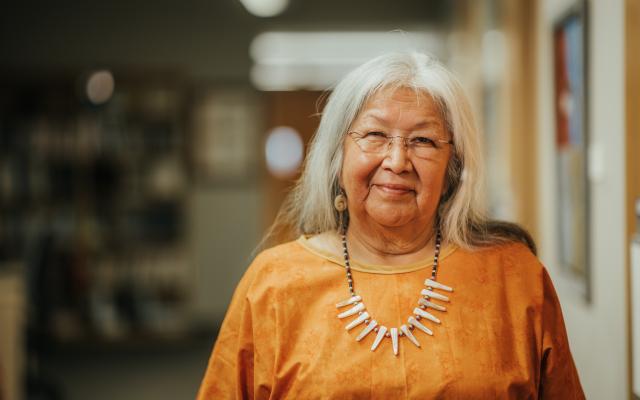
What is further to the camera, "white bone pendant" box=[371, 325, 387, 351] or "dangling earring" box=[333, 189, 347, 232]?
"dangling earring" box=[333, 189, 347, 232]

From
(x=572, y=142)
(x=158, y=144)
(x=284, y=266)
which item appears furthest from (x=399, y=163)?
(x=158, y=144)

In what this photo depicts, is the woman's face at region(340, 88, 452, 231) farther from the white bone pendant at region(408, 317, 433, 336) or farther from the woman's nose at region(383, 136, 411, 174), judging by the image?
the white bone pendant at region(408, 317, 433, 336)

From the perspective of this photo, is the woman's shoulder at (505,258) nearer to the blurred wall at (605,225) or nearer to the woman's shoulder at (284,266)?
the woman's shoulder at (284,266)

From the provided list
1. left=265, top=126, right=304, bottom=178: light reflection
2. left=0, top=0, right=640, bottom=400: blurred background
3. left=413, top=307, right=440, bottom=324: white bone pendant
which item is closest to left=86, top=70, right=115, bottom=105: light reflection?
left=0, top=0, right=640, bottom=400: blurred background

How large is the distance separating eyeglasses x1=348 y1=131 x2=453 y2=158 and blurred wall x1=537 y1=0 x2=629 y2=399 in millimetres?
707

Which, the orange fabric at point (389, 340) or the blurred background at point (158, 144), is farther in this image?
the blurred background at point (158, 144)

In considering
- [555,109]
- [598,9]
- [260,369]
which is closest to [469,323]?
[260,369]

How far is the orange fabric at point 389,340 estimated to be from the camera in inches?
51.9

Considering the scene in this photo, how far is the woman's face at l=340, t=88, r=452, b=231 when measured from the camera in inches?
55.2

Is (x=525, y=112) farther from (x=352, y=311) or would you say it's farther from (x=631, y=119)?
(x=352, y=311)

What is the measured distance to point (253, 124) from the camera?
637 centimetres

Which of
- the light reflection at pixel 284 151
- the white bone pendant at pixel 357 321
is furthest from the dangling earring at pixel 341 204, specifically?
the light reflection at pixel 284 151

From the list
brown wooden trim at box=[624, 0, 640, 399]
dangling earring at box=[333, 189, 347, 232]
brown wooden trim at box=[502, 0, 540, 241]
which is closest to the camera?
dangling earring at box=[333, 189, 347, 232]

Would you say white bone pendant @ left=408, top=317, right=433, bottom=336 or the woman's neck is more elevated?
the woman's neck
